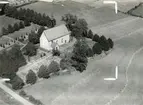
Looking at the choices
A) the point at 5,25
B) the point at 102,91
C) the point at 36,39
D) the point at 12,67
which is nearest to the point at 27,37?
the point at 36,39

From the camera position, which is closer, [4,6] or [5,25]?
[5,25]

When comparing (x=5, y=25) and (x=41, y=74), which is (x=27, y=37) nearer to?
(x=5, y=25)

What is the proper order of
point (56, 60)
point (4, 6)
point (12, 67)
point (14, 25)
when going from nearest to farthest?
point (12, 67), point (56, 60), point (14, 25), point (4, 6)

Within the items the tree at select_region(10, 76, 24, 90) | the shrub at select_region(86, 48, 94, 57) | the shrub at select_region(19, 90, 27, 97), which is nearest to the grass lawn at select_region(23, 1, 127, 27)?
the shrub at select_region(86, 48, 94, 57)

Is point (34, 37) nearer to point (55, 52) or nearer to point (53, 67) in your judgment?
point (55, 52)

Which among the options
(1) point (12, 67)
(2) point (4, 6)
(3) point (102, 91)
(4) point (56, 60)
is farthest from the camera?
(2) point (4, 6)

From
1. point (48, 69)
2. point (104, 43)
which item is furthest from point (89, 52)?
point (48, 69)
